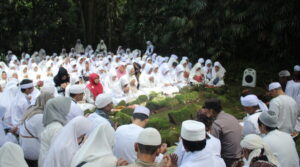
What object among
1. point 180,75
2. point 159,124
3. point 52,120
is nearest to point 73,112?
point 52,120

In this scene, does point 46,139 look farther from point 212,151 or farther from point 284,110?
point 284,110

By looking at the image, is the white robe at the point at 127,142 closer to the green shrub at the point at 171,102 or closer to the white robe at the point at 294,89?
the white robe at the point at 294,89

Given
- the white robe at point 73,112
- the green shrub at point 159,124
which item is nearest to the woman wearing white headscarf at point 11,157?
the white robe at point 73,112

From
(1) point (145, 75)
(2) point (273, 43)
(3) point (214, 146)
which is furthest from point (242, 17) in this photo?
(3) point (214, 146)

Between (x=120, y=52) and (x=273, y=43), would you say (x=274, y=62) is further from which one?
(x=120, y=52)

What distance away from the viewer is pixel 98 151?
3.65 m

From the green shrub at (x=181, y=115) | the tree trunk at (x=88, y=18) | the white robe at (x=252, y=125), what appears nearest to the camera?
the white robe at (x=252, y=125)

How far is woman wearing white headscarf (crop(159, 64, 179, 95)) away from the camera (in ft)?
41.6

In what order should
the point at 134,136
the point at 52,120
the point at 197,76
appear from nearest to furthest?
the point at 134,136 < the point at 52,120 < the point at 197,76

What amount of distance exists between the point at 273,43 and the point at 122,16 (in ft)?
43.4

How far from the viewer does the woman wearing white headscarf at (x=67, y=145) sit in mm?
4082

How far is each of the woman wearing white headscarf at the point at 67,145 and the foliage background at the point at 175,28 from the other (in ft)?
40.6

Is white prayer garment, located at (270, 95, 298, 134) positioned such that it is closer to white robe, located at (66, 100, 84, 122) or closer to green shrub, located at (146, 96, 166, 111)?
white robe, located at (66, 100, 84, 122)

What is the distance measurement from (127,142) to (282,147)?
1814 millimetres
